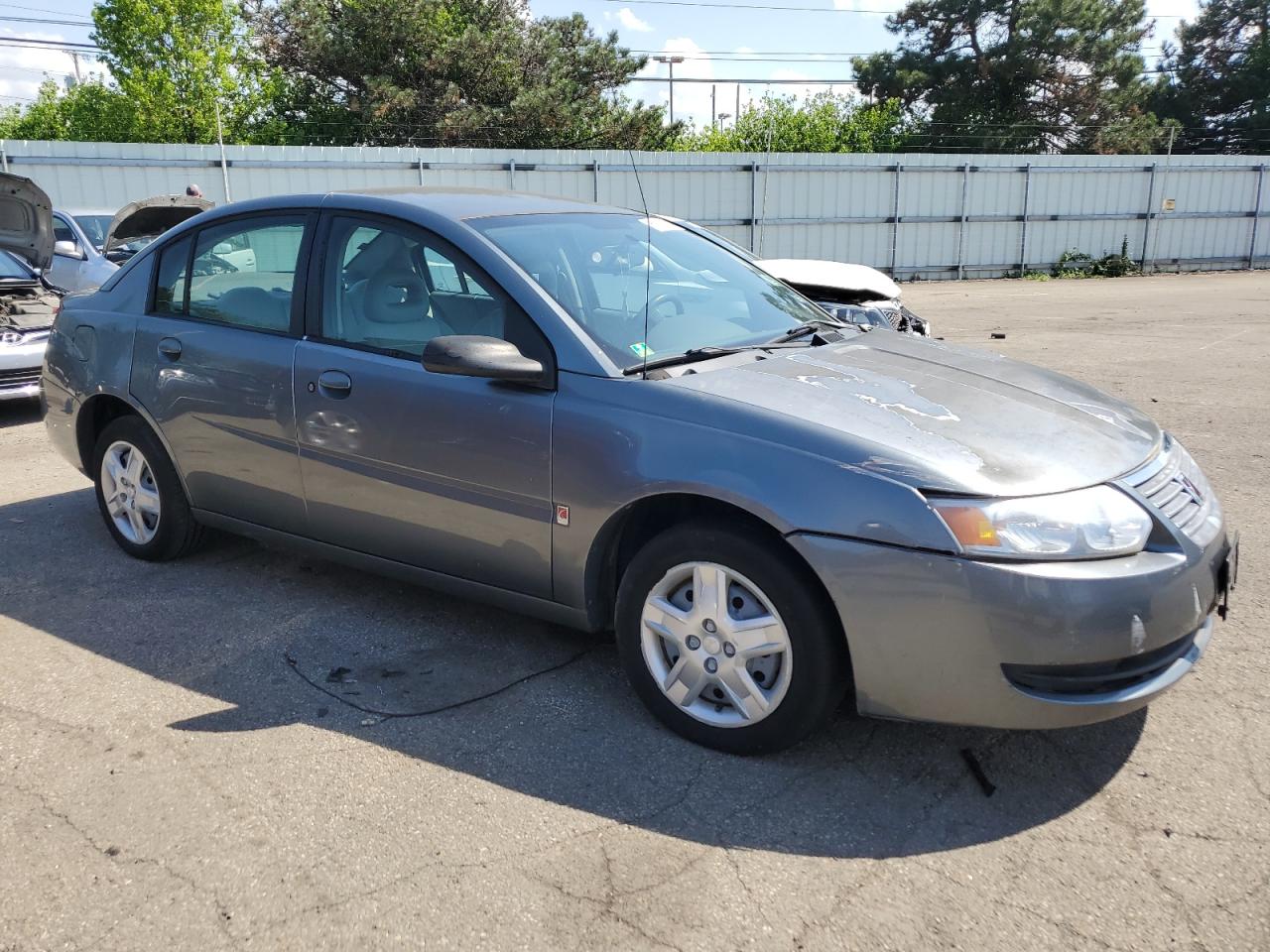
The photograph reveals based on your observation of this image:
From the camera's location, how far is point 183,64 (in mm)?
35156

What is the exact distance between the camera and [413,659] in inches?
146

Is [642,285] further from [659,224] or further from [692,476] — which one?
[692,476]

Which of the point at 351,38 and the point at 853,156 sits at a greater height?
the point at 351,38

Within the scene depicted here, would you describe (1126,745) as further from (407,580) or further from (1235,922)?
(407,580)

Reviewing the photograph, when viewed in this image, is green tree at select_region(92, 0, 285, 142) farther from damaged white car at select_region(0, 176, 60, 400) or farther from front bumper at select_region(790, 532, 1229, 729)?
front bumper at select_region(790, 532, 1229, 729)

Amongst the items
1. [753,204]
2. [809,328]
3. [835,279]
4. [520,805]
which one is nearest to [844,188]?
[753,204]

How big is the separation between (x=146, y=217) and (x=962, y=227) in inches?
672

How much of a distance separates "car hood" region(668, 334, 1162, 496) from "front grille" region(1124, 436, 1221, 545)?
0.05 meters

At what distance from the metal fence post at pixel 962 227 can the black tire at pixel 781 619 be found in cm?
2192

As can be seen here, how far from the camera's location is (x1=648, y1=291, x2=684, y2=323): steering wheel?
139 inches

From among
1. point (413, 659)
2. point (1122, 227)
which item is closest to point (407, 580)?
point (413, 659)

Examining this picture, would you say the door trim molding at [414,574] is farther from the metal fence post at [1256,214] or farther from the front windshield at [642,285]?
the metal fence post at [1256,214]

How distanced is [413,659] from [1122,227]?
82.1ft

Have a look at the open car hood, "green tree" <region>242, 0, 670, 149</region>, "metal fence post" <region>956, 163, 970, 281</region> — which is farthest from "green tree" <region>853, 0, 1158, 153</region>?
the open car hood
